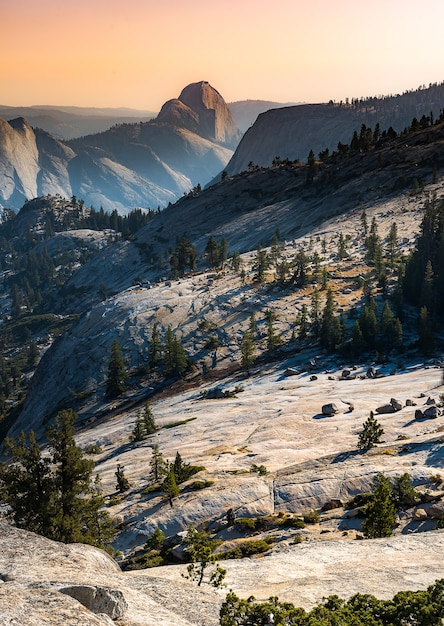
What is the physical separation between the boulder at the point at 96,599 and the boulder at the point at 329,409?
1888 inches

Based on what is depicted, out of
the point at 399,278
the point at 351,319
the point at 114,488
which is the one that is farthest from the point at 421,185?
the point at 114,488

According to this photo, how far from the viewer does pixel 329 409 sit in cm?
6341

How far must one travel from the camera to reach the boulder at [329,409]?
63266 millimetres

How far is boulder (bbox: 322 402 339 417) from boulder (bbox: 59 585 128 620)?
48.0 meters

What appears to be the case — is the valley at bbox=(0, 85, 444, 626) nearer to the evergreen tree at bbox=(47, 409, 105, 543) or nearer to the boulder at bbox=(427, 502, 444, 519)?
the boulder at bbox=(427, 502, 444, 519)

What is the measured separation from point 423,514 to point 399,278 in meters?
75.3

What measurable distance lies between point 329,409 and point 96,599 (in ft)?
159

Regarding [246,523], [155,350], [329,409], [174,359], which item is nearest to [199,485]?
[246,523]

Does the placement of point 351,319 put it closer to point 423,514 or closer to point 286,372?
point 286,372

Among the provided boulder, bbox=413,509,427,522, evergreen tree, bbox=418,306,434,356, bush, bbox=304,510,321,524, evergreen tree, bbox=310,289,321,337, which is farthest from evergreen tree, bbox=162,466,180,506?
evergreen tree, bbox=310,289,321,337

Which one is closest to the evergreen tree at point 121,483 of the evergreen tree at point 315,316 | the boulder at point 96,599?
the boulder at point 96,599

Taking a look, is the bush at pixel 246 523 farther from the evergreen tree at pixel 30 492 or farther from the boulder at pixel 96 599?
the boulder at pixel 96 599

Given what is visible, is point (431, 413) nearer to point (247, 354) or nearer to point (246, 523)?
point (246, 523)

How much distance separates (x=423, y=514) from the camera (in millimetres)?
35250
